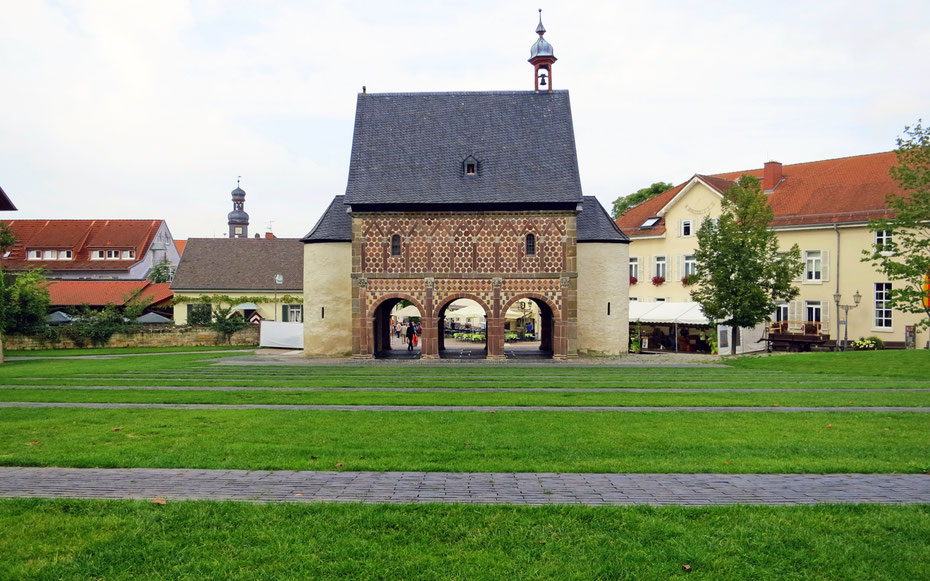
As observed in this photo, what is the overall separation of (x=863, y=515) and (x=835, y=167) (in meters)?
47.2

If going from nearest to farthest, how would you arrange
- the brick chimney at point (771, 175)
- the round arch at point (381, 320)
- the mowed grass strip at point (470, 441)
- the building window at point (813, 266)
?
the mowed grass strip at point (470, 441), the round arch at point (381, 320), the building window at point (813, 266), the brick chimney at point (771, 175)

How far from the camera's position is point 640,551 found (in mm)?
6285

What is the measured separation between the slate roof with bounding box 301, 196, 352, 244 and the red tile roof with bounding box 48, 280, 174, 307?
24959 millimetres

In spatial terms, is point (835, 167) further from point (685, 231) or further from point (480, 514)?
point (480, 514)

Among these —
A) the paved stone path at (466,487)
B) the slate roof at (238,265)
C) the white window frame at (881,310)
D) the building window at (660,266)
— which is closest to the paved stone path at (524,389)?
the paved stone path at (466,487)

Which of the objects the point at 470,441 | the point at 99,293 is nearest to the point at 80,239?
the point at 99,293

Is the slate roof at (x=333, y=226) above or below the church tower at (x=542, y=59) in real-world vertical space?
below

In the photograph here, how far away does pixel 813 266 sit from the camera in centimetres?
4456

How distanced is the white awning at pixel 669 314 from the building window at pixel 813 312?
29.4 feet

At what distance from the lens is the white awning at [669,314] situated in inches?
1550

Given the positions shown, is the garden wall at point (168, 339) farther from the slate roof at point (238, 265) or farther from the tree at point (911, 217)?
the tree at point (911, 217)

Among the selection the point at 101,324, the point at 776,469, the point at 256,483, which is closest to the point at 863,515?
the point at 776,469

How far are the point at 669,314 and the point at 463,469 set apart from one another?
33.7 metres

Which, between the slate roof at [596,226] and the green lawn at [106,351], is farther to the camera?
the green lawn at [106,351]
